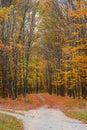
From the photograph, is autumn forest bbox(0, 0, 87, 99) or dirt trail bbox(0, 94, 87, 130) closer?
dirt trail bbox(0, 94, 87, 130)

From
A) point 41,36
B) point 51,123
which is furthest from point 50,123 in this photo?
point 41,36

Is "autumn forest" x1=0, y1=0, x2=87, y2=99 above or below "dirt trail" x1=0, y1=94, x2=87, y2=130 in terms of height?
above

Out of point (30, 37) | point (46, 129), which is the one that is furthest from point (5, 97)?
point (46, 129)

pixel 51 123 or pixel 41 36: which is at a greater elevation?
pixel 41 36

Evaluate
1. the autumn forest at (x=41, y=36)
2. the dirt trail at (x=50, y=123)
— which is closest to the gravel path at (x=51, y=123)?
the dirt trail at (x=50, y=123)

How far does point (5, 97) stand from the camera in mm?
37562

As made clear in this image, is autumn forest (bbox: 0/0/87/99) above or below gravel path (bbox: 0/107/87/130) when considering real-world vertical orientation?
above

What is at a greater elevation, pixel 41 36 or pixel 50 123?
pixel 41 36

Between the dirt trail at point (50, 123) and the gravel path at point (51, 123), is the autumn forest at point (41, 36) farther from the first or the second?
the gravel path at point (51, 123)

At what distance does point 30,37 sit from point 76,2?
11171 millimetres

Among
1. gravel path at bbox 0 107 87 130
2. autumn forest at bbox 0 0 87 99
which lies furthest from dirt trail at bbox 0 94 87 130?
autumn forest at bbox 0 0 87 99

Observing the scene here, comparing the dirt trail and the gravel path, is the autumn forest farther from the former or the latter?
the gravel path

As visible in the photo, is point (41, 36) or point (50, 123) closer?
point (50, 123)

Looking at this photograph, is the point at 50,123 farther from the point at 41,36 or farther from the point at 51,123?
the point at 41,36
